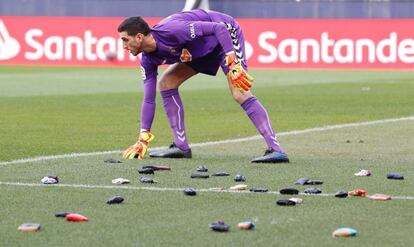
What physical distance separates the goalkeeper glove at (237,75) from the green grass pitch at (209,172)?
668 millimetres

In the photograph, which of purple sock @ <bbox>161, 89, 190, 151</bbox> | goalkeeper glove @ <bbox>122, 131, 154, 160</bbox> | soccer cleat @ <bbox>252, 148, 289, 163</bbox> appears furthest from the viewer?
purple sock @ <bbox>161, 89, 190, 151</bbox>

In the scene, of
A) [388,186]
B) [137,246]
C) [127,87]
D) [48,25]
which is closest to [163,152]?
[388,186]

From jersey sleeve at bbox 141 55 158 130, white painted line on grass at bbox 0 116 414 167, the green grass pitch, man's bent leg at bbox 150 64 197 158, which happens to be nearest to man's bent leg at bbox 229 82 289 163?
the green grass pitch

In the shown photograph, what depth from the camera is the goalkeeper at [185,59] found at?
10953 millimetres

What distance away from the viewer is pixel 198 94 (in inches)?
955

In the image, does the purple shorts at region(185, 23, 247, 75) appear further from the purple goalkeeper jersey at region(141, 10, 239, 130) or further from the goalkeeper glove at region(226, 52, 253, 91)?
the goalkeeper glove at region(226, 52, 253, 91)

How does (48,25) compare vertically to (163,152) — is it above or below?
above

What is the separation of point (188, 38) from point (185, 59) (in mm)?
307

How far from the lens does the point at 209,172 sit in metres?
10.1

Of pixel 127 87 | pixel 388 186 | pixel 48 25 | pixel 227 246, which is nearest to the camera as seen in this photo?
pixel 227 246

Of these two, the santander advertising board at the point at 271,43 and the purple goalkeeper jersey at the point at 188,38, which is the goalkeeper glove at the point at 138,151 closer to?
the purple goalkeeper jersey at the point at 188,38

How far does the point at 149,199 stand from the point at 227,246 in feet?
6.19

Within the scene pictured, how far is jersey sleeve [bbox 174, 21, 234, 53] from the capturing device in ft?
35.9

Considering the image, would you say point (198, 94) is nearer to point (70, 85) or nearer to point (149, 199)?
point (70, 85)
